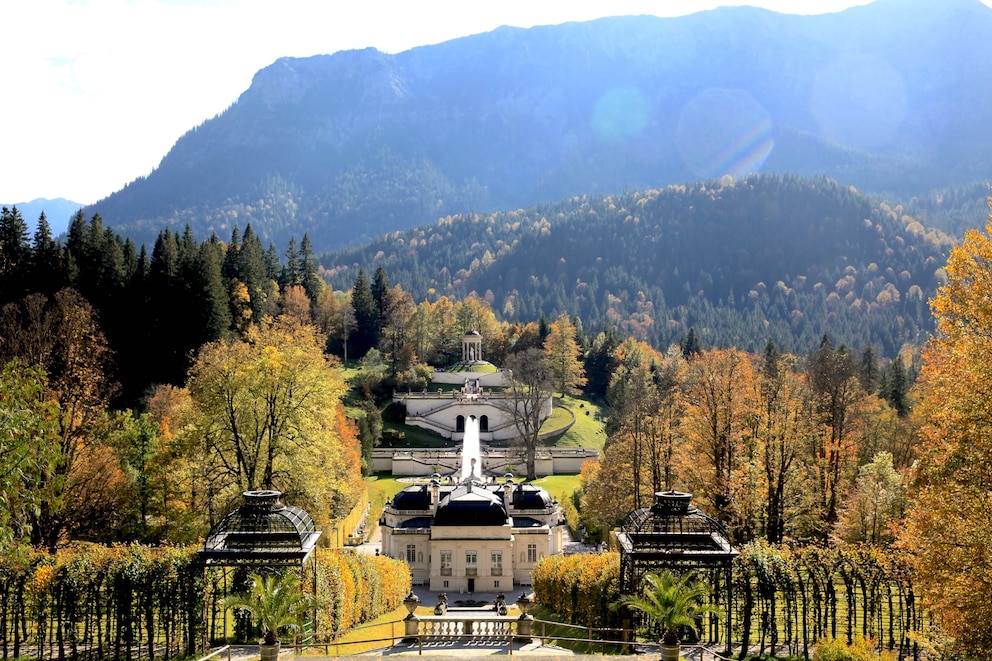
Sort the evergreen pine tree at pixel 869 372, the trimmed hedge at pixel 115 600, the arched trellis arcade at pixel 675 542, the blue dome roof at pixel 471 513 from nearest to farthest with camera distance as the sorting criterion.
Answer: the arched trellis arcade at pixel 675 542 → the trimmed hedge at pixel 115 600 → the blue dome roof at pixel 471 513 → the evergreen pine tree at pixel 869 372

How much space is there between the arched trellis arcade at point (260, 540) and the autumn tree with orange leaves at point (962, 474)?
16.2 meters

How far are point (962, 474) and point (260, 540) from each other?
→ 18.5 m

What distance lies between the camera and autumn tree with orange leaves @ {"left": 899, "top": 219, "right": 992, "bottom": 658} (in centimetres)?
1856

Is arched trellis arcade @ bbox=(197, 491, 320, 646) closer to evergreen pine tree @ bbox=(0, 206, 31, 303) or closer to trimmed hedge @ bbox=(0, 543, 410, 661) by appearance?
trimmed hedge @ bbox=(0, 543, 410, 661)

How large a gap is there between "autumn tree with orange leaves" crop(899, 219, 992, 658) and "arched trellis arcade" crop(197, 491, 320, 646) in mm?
16234

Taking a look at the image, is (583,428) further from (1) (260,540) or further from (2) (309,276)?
(1) (260,540)

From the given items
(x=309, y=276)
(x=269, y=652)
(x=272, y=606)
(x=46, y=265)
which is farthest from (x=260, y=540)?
(x=309, y=276)

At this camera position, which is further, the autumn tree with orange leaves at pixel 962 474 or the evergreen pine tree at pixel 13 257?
the evergreen pine tree at pixel 13 257

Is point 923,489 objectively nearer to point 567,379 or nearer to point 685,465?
point 685,465

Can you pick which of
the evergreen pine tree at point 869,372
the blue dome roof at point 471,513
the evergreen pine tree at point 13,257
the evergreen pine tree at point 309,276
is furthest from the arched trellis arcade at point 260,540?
the evergreen pine tree at point 309,276

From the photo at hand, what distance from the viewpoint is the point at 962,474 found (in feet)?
64.2

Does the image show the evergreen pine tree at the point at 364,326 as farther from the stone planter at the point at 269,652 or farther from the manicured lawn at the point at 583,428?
the stone planter at the point at 269,652

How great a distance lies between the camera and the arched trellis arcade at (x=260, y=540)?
22672mm

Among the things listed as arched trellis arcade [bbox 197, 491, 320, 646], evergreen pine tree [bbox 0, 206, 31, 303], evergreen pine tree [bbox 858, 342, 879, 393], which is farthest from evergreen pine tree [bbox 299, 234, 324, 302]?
arched trellis arcade [bbox 197, 491, 320, 646]
